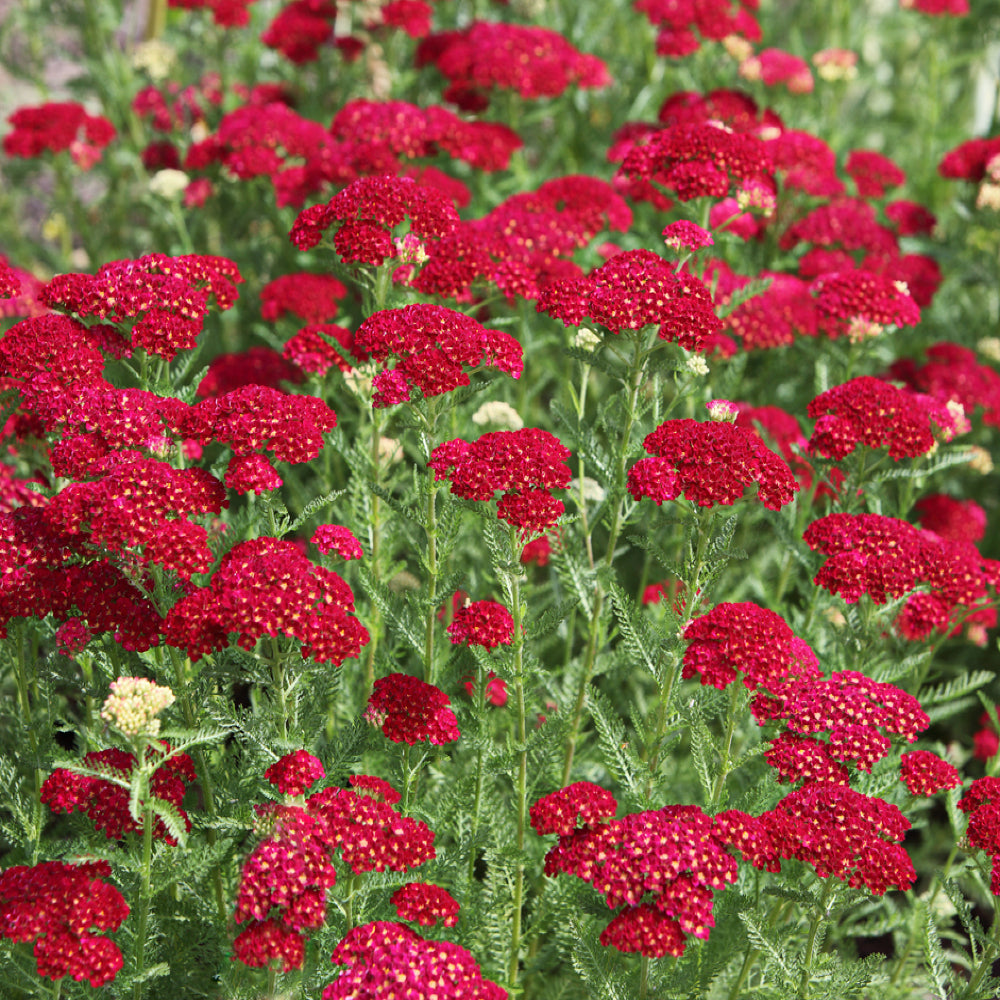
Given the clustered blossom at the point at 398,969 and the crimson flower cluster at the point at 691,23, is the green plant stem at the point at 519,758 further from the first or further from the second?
the crimson flower cluster at the point at 691,23

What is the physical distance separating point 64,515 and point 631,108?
4790 millimetres

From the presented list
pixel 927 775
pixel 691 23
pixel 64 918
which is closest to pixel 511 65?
pixel 691 23

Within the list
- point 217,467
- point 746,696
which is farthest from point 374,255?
point 746,696

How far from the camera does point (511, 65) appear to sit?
5254mm

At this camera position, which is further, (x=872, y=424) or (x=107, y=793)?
(x=872, y=424)

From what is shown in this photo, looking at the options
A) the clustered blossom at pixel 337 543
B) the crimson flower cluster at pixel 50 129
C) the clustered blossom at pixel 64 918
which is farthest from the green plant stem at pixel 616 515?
the crimson flower cluster at pixel 50 129

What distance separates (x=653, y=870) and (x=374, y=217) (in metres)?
2.05

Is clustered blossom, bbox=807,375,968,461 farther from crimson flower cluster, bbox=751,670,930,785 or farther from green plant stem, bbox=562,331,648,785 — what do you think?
crimson flower cluster, bbox=751,670,930,785

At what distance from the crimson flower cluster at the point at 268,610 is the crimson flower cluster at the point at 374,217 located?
1.13m

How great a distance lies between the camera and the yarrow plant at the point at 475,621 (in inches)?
97.5

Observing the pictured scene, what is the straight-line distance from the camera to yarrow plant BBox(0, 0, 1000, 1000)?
8.13ft

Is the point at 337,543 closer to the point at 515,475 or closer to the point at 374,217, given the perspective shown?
the point at 515,475

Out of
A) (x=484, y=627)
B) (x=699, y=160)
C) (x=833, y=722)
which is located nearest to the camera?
(x=833, y=722)

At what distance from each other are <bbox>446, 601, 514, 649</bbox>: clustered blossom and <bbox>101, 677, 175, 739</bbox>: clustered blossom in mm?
788
